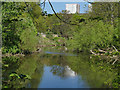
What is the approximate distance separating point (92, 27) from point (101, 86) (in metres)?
20.1

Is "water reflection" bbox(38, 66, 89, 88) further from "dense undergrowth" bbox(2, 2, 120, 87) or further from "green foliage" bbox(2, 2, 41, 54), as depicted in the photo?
"green foliage" bbox(2, 2, 41, 54)

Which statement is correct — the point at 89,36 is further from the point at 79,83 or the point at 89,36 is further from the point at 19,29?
the point at 79,83

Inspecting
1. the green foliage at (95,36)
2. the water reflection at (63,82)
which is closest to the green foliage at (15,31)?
the green foliage at (95,36)

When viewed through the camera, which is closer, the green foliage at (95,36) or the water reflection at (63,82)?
the water reflection at (63,82)

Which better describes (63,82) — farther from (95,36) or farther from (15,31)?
(95,36)

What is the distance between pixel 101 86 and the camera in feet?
39.5

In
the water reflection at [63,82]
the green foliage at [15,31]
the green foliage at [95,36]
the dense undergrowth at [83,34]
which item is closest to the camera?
the water reflection at [63,82]

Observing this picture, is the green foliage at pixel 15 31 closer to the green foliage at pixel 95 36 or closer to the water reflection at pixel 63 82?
the green foliage at pixel 95 36

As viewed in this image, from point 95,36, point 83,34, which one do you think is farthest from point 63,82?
point 83,34

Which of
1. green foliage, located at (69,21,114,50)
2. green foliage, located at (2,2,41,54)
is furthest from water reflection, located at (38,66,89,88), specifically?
green foliage, located at (69,21,114,50)

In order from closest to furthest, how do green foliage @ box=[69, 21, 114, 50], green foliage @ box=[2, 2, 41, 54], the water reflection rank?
the water reflection < green foliage @ box=[2, 2, 41, 54] < green foliage @ box=[69, 21, 114, 50]

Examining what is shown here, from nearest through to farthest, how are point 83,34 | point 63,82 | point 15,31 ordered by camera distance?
point 63,82 → point 15,31 → point 83,34

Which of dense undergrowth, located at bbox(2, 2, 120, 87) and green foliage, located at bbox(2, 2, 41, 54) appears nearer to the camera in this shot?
green foliage, located at bbox(2, 2, 41, 54)

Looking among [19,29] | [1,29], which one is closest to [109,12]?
[19,29]
